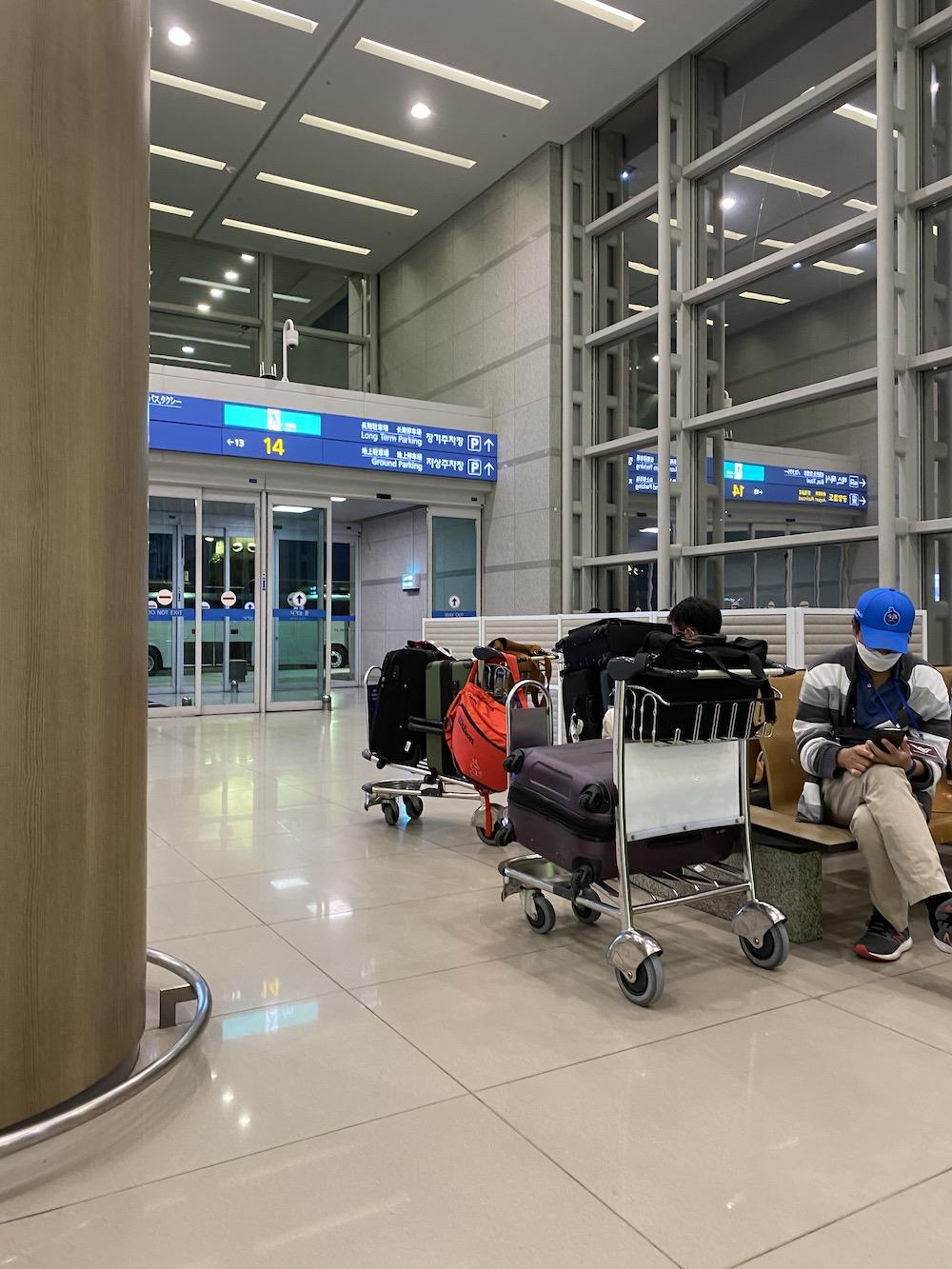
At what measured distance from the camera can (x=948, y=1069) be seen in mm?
2291

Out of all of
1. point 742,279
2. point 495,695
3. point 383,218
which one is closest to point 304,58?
point 383,218

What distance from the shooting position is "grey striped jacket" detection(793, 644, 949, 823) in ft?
10.4

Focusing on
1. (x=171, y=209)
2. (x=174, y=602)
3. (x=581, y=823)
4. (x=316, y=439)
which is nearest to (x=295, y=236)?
(x=171, y=209)

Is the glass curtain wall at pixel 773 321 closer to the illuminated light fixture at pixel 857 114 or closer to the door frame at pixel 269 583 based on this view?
the illuminated light fixture at pixel 857 114

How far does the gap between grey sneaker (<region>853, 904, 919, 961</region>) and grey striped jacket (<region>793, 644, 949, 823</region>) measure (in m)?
0.40

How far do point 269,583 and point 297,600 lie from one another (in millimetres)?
425

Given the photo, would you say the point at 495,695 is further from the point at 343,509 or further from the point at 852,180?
the point at 343,509

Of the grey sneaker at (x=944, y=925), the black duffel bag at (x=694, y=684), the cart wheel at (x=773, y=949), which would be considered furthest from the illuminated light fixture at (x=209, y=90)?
the grey sneaker at (x=944, y=925)

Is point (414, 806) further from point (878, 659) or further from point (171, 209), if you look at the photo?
point (171, 209)

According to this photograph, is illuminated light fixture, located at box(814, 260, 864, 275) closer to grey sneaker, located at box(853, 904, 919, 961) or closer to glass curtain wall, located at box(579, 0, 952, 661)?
glass curtain wall, located at box(579, 0, 952, 661)

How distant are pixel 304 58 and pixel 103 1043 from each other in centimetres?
1031

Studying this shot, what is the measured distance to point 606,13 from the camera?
898 centimetres

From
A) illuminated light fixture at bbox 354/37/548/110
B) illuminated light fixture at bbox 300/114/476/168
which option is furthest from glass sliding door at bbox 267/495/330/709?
illuminated light fixture at bbox 354/37/548/110

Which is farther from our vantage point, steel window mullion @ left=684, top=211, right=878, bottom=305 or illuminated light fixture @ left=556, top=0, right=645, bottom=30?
illuminated light fixture @ left=556, top=0, right=645, bottom=30
